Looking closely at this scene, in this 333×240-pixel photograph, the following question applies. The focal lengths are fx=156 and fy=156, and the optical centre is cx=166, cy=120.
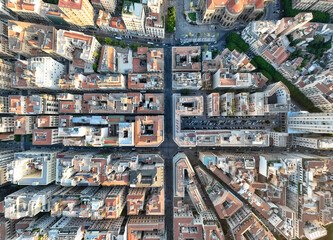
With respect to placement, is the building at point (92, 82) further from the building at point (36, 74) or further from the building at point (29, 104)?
the building at point (29, 104)

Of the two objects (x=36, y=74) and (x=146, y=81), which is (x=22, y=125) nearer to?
(x=36, y=74)

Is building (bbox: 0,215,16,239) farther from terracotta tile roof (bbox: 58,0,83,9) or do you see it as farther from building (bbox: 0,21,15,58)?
terracotta tile roof (bbox: 58,0,83,9)

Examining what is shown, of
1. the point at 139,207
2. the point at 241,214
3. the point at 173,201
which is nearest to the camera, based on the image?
the point at 139,207

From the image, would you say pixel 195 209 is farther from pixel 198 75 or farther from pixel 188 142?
pixel 198 75

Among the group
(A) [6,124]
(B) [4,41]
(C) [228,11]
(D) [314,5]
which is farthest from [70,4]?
(D) [314,5]

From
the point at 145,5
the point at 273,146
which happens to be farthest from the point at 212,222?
the point at 145,5
